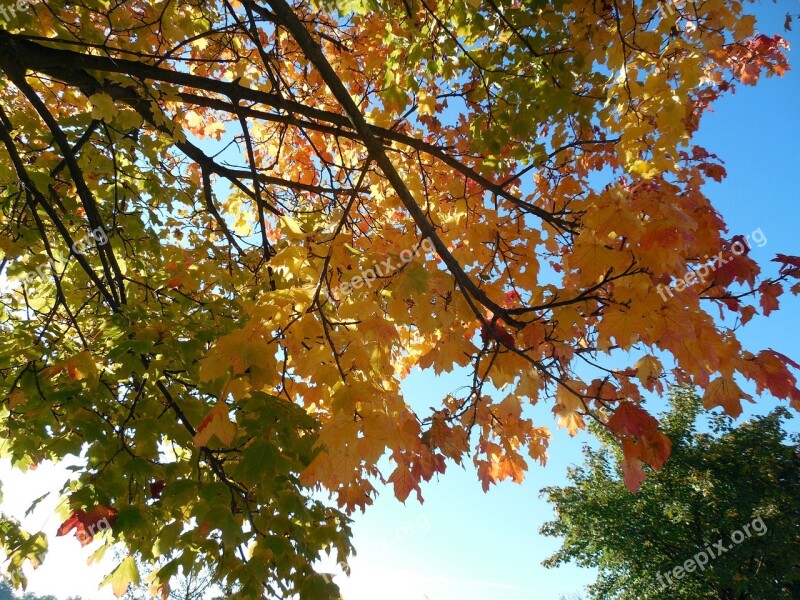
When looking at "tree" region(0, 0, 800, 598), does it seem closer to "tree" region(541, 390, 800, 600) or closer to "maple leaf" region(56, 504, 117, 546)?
"maple leaf" region(56, 504, 117, 546)

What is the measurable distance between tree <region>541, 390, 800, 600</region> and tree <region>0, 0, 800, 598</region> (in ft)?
44.5

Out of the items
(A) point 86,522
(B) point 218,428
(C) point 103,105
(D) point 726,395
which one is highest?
(C) point 103,105

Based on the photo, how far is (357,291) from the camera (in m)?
2.34

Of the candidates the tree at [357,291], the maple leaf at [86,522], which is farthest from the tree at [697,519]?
the maple leaf at [86,522]

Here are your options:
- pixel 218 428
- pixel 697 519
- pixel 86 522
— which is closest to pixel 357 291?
pixel 218 428

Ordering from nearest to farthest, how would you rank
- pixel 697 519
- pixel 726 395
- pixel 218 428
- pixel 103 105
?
pixel 218 428 → pixel 726 395 → pixel 103 105 → pixel 697 519

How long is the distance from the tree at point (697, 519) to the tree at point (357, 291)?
13567 millimetres

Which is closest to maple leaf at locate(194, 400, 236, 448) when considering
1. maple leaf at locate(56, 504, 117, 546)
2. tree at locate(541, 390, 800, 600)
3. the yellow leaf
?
maple leaf at locate(56, 504, 117, 546)

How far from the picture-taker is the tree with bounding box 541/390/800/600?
13.0 metres

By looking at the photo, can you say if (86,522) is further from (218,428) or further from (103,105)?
(103,105)

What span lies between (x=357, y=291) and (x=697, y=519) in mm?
16531

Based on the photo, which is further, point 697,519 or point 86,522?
point 697,519

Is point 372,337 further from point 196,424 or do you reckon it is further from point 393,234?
point 393,234

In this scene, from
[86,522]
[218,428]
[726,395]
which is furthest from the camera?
[86,522]
